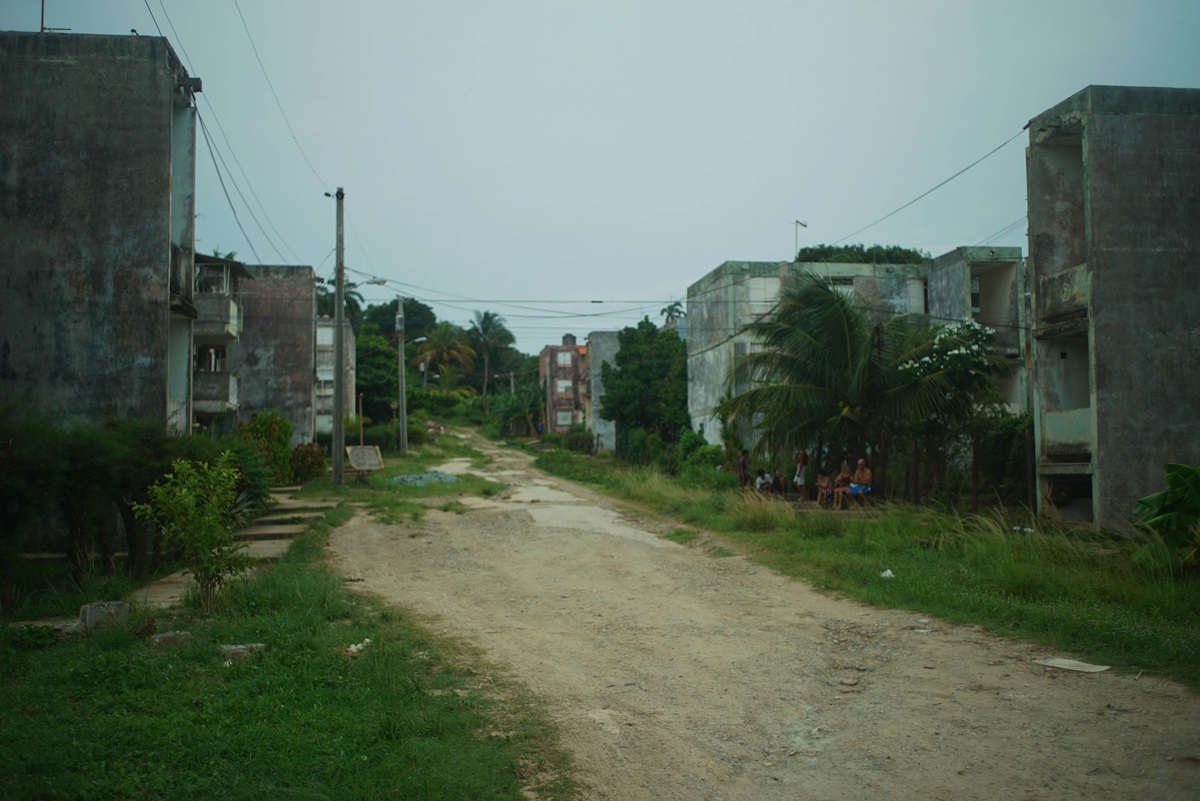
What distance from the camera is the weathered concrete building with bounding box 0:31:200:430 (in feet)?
51.3

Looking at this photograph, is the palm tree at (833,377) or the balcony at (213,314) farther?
the balcony at (213,314)

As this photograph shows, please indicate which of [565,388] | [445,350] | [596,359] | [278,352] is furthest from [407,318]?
[278,352]

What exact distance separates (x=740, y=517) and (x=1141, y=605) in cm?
912

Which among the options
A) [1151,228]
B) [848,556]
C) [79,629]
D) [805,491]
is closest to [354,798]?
[79,629]

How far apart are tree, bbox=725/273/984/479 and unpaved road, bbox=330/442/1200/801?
25.7 feet

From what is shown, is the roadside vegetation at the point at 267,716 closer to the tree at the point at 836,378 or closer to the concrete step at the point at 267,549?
the concrete step at the point at 267,549

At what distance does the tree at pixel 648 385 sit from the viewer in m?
41.4

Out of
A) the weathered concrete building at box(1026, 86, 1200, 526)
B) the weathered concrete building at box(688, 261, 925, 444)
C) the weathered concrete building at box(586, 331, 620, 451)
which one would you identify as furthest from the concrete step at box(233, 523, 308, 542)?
the weathered concrete building at box(586, 331, 620, 451)

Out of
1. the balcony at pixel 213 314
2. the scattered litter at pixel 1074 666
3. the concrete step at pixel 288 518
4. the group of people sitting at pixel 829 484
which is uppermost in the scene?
the balcony at pixel 213 314

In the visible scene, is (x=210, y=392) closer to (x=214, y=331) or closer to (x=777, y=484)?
(x=214, y=331)

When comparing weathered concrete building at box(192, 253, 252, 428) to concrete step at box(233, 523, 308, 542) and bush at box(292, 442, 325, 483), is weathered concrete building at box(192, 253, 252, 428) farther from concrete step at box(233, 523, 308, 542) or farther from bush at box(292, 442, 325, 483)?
concrete step at box(233, 523, 308, 542)

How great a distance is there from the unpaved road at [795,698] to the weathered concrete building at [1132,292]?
7.24 metres

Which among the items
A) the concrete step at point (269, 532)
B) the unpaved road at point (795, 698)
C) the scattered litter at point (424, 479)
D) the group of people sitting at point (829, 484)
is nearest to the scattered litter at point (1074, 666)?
the unpaved road at point (795, 698)

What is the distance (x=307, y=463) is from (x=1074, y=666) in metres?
27.3
